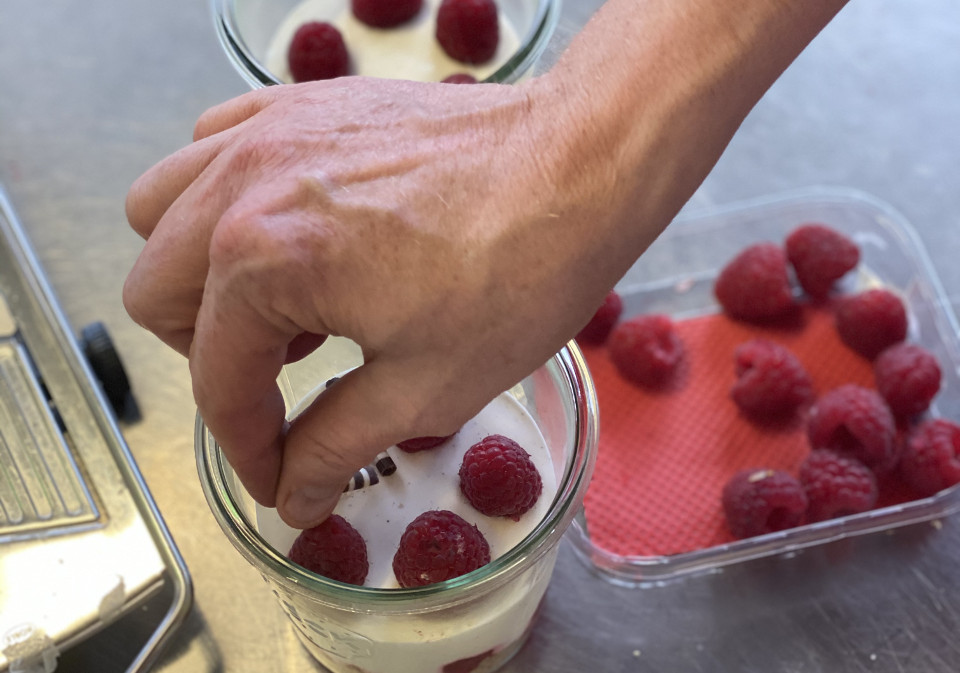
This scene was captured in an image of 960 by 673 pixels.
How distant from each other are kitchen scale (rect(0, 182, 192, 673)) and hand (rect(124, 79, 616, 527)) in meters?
0.27

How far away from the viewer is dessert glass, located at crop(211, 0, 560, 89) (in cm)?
81

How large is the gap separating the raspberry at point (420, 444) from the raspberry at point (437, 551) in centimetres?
5

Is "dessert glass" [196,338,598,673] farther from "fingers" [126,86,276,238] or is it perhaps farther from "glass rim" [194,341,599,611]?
"fingers" [126,86,276,238]

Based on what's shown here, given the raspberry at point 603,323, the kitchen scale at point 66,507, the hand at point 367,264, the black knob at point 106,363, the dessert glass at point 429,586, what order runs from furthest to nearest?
1. the raspberry at point 603,323
2. the black knob at point 106,363
3. the kitchen scale at point 66,507
4. the dessert glass at point 429,586
5. the hand at point 367,264

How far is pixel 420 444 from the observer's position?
1.98 feet

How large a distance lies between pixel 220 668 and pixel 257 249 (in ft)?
1.41

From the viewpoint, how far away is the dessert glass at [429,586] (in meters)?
0.53

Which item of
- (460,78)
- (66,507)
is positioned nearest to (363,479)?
(66,507)

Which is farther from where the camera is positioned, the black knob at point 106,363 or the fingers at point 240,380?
the black knob at point 106,363

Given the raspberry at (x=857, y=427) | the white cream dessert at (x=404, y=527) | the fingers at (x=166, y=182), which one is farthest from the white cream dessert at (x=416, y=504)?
the raspberry at (x=857, y=427)

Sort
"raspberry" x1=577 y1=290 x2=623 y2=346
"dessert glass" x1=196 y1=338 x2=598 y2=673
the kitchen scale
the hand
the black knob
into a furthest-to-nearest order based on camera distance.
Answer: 1. "raspberry" x1=577 y1=290 x2=623 y2=346
2. the black knob
3. the kitchen scale
4. "dessert glass" x1=196 y1=338 x2=598 y2=673
5. the hand

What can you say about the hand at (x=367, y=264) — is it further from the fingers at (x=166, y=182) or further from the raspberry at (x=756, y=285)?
the raspberry at (x=756, y=285)

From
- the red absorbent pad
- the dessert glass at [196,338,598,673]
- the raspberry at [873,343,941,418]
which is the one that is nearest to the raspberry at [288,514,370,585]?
the dessert glass at [196,338,598,673]

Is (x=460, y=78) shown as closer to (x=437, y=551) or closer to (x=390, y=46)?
(x=390, y=46)
